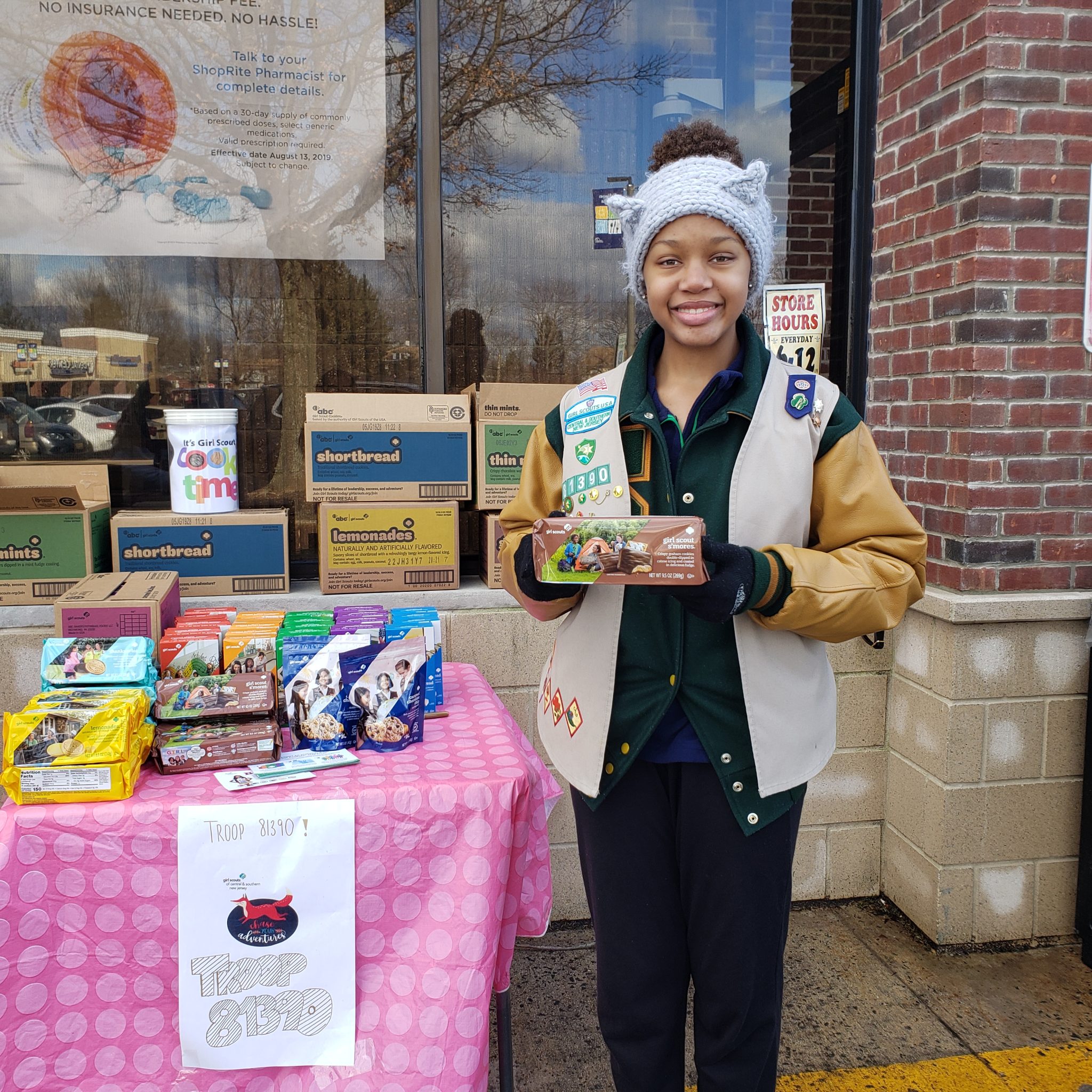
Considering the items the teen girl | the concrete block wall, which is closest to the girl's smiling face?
the teen girl

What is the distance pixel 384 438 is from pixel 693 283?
5.90 feet

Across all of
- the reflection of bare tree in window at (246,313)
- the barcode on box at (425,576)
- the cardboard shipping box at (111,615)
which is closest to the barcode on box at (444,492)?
the barcode on box at (425,576)

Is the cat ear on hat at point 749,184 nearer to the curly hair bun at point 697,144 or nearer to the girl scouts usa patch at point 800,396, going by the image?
the curly hair bun at point 697,144

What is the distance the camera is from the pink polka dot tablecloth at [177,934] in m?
1.97

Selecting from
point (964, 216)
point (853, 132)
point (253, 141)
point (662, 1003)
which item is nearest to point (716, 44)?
point (853, 132)

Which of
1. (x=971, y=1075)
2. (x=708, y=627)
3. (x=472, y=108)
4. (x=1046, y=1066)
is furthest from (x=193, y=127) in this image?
(x=1046, y=1066)

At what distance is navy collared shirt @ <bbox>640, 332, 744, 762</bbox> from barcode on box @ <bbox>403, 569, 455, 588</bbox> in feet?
5.55

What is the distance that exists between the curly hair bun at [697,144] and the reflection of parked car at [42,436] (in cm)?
265

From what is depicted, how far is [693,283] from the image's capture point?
171cm

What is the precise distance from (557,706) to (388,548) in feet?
5.03

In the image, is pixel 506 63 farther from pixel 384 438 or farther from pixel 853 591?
pixel 853 591

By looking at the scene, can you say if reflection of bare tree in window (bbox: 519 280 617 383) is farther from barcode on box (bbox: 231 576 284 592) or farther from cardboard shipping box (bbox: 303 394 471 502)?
barcode on box (bbox: 231 576 284 592)

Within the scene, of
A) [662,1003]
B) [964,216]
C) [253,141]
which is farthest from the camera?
[253,141]

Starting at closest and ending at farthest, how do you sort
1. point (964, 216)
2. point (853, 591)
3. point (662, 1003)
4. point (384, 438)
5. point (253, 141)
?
point (853, 591) < point (662, 1003) < point (964, 216) < point (384, 438) < point (253, 141)
